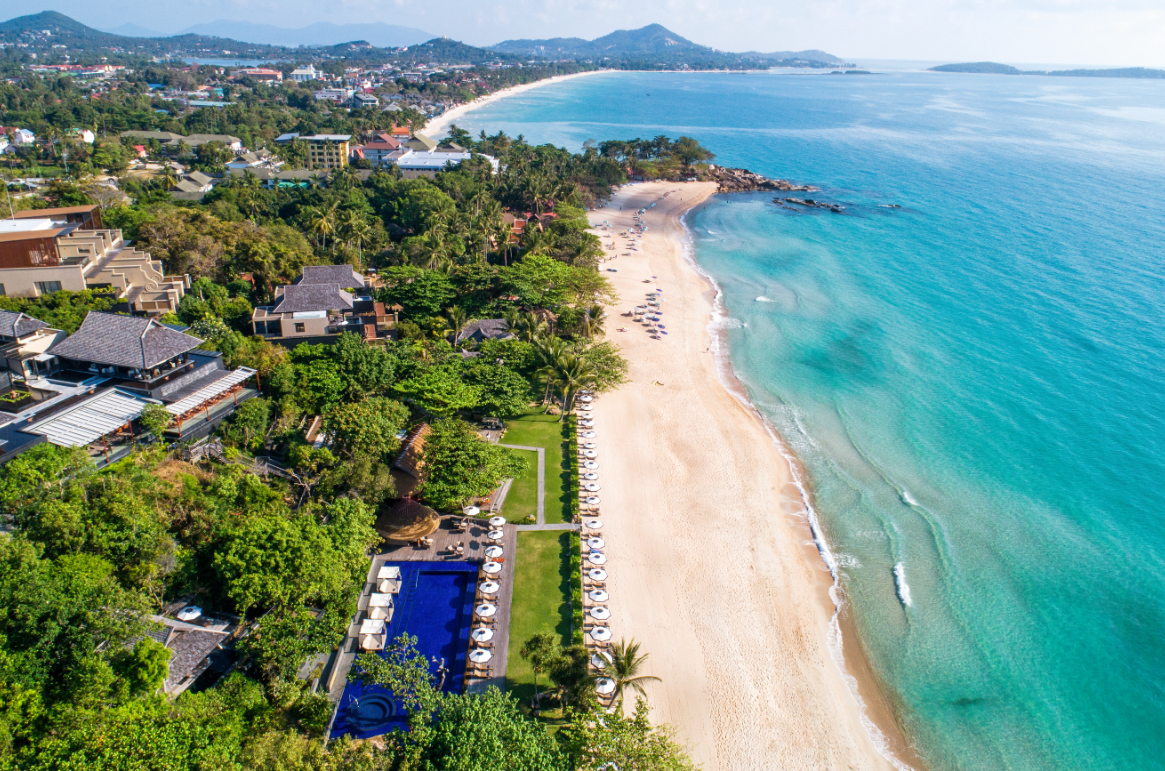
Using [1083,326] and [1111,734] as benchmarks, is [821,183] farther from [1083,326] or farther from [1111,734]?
[1111,734]

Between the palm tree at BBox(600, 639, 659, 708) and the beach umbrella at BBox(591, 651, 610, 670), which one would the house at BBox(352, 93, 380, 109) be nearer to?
the beach umbrella at BBox(591, 651, 610, 670)

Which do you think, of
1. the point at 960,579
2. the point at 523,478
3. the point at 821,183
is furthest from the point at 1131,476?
the point at 821,183

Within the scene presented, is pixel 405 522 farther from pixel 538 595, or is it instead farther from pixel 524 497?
pixel 538 595

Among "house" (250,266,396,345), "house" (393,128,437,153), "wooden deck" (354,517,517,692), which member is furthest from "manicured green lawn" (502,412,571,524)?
"house" (393,128,437,153)

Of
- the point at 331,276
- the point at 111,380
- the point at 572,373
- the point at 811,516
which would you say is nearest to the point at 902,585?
the point at 811,516

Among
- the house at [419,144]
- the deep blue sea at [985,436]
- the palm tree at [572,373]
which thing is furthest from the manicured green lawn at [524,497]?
the house at [419,144]
